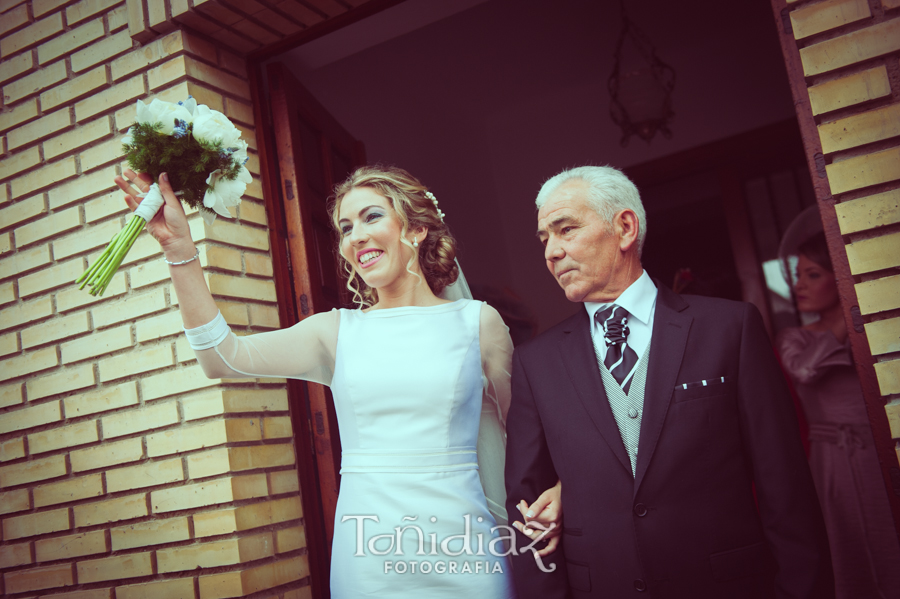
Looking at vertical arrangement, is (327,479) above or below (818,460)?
above

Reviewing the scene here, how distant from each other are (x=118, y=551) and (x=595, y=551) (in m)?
2.05

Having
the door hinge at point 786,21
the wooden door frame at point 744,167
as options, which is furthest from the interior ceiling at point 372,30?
the wooden door frame at point 744,167

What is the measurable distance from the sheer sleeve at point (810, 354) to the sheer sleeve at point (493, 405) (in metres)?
2.04

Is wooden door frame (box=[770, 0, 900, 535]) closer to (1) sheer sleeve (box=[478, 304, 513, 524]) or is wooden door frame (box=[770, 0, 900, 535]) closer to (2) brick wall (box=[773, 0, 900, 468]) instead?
(2) brick wall (box=[773, 0, 900, 468])

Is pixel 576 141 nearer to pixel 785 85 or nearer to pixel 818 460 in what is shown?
pixel 785 85

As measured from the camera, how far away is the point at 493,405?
2.69 metres

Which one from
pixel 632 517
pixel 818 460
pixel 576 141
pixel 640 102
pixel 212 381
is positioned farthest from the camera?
pixel 576 141

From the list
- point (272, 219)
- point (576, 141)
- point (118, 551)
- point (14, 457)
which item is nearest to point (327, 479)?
point (118, 551)

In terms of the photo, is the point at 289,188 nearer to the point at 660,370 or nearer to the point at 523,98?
the point at 660,370

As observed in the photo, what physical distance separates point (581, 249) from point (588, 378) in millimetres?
405

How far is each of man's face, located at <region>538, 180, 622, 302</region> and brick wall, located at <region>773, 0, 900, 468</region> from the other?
710 mm

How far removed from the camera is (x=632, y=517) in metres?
1.90

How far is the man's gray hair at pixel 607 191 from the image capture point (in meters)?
2.22

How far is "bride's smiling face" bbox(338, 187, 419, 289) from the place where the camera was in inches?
104
